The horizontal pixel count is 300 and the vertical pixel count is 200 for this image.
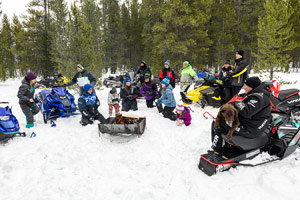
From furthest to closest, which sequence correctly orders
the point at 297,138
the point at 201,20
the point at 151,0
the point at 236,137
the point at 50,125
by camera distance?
the point at 151,0, the point at 201,20, the point at 50,125, the point at 297,138, the point at 236,137

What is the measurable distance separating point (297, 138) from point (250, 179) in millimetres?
1409

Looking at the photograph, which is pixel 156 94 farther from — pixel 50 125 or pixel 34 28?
pixel 34 28

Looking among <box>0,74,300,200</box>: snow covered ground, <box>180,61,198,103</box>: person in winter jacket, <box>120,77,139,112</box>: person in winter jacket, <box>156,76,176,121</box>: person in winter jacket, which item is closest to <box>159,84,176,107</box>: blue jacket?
<box>156,76,176,121</box>: person in winter jacket

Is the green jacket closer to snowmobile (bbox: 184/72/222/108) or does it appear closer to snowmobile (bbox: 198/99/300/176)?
snowmobile (bbox: 184/72/222/108)

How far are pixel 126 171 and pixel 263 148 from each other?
9.01 feet

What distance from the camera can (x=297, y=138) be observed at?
346 cm

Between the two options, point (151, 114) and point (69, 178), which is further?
point (151, 114)

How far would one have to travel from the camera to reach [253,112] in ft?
9.59

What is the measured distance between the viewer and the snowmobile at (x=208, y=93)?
23.5ft

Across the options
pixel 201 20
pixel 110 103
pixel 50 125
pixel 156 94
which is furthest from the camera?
pixel 201 20

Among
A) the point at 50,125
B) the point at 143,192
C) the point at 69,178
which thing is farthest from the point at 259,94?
the point at 50,125

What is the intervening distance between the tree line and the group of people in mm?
3897

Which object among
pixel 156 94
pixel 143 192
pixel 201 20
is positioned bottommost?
pixel 143 192

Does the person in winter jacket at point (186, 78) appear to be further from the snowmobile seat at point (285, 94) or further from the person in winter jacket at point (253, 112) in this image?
the person in winter jacket at point (253, 112)
